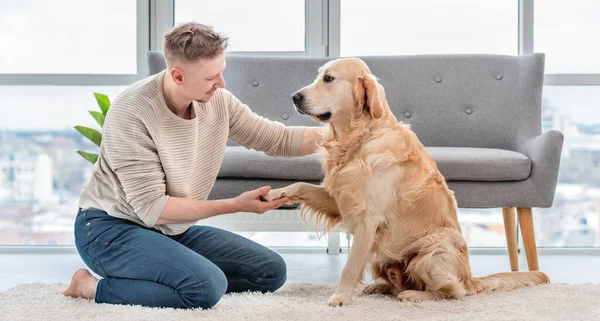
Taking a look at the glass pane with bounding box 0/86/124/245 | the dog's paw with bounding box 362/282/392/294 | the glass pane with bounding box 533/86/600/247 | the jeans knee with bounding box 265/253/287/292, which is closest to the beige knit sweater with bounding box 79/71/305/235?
the jeans knee with bounding box 265/253/287/292

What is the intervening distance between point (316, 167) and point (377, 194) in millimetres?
841

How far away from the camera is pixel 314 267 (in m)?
3.63

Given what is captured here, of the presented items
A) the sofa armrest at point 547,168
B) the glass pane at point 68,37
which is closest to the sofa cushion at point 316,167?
the sofa armrest at point 547,168

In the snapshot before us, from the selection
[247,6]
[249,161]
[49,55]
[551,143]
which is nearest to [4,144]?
[49,55]

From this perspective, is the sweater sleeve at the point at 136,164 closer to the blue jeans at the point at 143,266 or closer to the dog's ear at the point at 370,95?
the blue jeans at the point at 143,266

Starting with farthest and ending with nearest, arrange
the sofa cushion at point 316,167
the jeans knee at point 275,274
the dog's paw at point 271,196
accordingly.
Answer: the sofa cushion at point 316,167 → the jeans knee at point 275,274 → the dog's paw at point 271,196

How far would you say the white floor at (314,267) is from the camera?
10.5 feet

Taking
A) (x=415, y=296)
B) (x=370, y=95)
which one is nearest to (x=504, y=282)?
(x=415, y=296)

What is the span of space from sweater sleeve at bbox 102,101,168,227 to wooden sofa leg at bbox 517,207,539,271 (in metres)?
1.77

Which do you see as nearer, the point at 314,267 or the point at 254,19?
the point at 314,267

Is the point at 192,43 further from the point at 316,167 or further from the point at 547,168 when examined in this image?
the point at 547,168

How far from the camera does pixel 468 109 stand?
3732 millimetres

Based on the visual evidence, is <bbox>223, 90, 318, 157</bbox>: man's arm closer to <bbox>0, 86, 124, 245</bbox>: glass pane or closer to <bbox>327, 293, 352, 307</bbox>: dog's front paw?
<bbox>327, 293, 352, 307</bbox>: dog's front paw

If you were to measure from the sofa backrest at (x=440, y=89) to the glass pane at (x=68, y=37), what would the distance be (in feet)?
2.80
